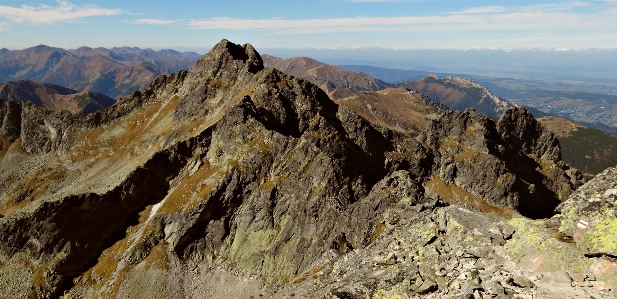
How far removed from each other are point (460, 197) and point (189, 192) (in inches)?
3464

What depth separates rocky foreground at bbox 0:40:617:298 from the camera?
969 inches

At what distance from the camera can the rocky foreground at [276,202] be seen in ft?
80.7

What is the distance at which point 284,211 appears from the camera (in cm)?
8012

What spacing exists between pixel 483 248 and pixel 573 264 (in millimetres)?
5757

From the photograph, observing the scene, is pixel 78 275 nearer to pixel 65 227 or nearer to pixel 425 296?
pixel 65 227

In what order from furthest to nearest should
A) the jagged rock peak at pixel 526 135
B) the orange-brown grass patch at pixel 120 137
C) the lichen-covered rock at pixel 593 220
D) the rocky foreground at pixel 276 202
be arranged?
the jagged rock peak at pixel 526 135 < the orange-brown grass patch at pixel 120 137 < the rocky foreground at pixel 276 202 < the lichen-covered rock at pixel 593 220

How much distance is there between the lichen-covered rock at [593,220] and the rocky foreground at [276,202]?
0.10m

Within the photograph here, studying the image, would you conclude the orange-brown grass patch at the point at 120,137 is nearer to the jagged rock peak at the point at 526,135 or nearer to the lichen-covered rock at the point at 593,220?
the lichen-covered rock at the point at 593,220

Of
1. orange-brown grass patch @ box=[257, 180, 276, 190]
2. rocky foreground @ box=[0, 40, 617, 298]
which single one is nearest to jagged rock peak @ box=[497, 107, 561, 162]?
rocky foreground @ box=[0, 40, 617, 298]

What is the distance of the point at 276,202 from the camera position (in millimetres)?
81938

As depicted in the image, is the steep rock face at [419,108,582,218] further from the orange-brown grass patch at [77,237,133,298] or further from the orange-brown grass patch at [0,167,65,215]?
the orange-brown grass patch at [0,167,65,215]

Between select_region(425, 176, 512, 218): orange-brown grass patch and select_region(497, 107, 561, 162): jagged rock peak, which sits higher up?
select_region(497, 107, 561, 162): jagged rock peak

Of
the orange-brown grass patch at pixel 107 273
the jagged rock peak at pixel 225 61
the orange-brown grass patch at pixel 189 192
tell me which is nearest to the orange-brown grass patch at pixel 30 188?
the orange-brown grass patch at pixel 107 273

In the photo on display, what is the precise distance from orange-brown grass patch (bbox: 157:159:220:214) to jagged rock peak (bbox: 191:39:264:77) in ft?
157
